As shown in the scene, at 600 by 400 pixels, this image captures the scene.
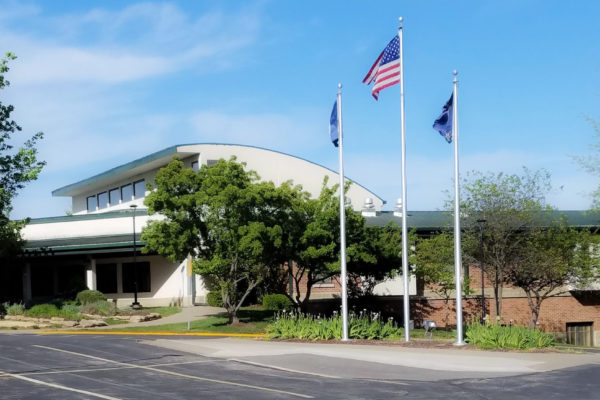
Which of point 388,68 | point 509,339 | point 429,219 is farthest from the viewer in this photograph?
point 429,219

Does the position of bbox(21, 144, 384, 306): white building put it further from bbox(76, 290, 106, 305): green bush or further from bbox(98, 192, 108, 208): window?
bbox(98, 192, 108, 208): window

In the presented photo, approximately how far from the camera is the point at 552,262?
37.8 metres

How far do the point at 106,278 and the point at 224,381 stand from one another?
35.6 m

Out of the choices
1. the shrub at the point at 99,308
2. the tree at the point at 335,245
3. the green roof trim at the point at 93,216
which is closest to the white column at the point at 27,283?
the green roof trim at the point at 93,216

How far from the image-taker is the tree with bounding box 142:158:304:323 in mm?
33031

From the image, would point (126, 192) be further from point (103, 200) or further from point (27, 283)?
point (27, 283)

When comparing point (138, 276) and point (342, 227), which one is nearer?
point (342, 227)

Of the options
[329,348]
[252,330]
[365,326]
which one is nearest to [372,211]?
[252,330]

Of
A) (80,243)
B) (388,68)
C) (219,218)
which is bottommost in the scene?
(80,243)

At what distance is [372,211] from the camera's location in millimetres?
47875

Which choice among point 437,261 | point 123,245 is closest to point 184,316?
point 123,245

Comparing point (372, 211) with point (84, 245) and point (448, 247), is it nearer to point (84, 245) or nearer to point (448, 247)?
point (448, 247)

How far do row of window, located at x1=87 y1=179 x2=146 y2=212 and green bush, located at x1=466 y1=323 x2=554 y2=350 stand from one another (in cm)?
3615

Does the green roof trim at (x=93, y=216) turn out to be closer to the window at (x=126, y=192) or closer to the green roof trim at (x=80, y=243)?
the green roof trim at (x=80, y=243)
